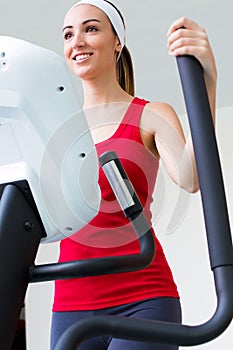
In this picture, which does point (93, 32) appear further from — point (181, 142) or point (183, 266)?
point (183, 266)

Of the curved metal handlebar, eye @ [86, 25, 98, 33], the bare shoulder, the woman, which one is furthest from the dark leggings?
the curved metal handlebar

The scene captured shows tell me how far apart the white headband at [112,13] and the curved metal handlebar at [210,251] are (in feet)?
2.15

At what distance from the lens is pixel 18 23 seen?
13.2ft

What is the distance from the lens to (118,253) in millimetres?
1581

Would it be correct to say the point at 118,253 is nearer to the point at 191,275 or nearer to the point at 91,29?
the point at 91,29

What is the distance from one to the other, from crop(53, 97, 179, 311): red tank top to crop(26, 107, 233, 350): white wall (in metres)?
3.10

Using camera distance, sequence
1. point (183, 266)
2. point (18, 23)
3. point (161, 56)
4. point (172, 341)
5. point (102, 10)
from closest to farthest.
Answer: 1. point (172, 341)
2. point (102, 10)
3. point (18, 23)
4. point (161, 56)
5. point (183, 266)

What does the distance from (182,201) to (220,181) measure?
17cm

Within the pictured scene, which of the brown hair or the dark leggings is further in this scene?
the brown hair

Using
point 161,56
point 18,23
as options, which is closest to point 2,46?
point 18,23

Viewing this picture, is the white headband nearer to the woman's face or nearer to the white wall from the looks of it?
the woman's face

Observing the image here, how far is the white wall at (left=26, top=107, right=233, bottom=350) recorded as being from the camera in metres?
4.70

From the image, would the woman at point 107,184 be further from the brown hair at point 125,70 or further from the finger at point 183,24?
the finger at point 183,24

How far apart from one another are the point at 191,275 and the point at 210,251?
404 cm
